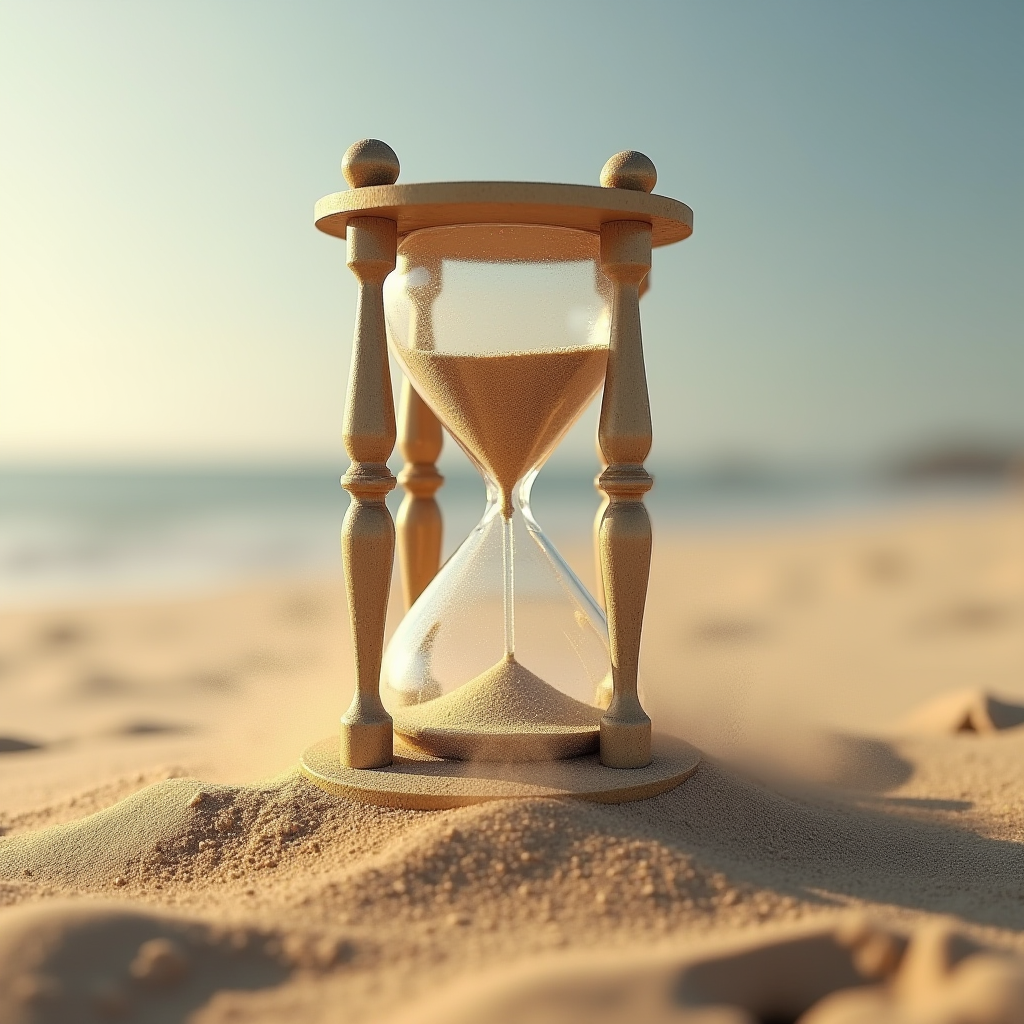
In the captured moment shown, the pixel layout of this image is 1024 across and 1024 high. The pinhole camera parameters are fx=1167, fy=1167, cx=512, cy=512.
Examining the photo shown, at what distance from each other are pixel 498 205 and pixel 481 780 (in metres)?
1.15

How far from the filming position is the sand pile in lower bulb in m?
2.47

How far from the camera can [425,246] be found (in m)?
2.49

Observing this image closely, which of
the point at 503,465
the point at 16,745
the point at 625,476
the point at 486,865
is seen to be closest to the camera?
the point at 486,865

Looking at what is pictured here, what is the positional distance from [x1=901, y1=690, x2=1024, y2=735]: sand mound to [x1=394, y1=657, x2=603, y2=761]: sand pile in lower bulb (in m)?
2.00

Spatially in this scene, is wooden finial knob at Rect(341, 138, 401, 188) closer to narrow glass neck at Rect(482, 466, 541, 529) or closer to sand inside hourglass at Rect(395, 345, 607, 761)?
sand inside hourglass at Rect(395, 345, 607, 761)

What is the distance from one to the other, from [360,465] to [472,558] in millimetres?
388

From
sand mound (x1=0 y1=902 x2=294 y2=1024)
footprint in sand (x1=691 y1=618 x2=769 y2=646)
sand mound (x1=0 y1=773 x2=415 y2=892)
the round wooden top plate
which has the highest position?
the round wooden top plate

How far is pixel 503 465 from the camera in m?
2.54

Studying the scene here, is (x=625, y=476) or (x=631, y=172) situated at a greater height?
(x=631, y=172)

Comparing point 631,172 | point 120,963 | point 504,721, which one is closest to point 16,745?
point 504,721

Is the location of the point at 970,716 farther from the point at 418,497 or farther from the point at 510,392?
the point at 510,392

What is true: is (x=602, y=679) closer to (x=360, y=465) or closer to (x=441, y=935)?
(x=360, y=465)

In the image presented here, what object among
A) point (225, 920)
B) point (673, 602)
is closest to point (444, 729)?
point (225, 920)

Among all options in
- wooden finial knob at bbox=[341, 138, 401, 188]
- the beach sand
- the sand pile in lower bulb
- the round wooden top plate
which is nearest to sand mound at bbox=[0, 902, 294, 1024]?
the beach sand
